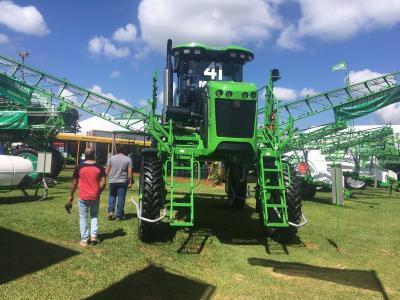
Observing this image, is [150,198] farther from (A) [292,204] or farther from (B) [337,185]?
(B) [337,185]

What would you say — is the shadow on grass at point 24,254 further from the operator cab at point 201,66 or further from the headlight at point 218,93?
the operator cab at point 201,66

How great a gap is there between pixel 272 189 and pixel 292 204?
48cm

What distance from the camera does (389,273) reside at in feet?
20.4

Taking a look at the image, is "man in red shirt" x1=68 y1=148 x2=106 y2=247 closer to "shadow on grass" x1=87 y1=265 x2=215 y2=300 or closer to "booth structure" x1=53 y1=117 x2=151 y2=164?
"shadow on grass" x1=87 y1=265 x2=215 y2=300

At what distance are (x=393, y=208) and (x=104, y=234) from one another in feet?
34.8

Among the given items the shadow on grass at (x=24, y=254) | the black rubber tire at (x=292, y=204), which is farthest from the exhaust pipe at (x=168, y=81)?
the shadow on grass at (x=24, y=254)

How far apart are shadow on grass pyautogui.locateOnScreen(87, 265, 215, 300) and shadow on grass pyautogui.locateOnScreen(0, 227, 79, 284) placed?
3.89 feet

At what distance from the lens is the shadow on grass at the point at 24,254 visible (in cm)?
538

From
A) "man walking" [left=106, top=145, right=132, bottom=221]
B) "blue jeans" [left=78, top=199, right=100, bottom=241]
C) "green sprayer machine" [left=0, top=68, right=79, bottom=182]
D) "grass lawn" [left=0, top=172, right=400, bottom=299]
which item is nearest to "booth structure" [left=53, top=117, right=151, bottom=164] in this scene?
"green sprayer machine" [left=0, top=68, right=79, bottom=182]

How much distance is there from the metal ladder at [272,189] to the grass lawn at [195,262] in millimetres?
537

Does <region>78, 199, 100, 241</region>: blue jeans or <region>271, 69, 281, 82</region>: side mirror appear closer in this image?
<region>78, 199, 100, 241</region>: blue jeans

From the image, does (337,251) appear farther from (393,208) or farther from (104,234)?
(393,208)

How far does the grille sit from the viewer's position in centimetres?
727

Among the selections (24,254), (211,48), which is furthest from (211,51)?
(24,254)
